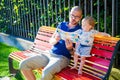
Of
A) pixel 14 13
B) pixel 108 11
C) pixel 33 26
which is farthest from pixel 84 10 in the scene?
pixel 14 13

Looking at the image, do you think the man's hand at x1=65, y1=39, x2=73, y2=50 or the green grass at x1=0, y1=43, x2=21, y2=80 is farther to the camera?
the green grass at x1=0, y1=43, x2=21, y2=80

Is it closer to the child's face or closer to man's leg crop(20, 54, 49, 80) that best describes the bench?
the child's face

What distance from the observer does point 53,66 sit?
15.5ft

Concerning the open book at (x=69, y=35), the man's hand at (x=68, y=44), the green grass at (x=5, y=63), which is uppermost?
the open book at (x=69, y=35)

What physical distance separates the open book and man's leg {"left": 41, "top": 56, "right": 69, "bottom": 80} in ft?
1.11

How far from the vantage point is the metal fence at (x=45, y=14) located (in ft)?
17.9

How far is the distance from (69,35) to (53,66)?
587mm

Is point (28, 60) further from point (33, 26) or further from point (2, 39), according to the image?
point (2, 39)

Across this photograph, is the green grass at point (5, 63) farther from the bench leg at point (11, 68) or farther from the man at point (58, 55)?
the man at point (58, 55)

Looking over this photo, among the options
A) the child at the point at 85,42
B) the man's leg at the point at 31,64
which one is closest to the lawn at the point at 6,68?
the child at the point at 85,42

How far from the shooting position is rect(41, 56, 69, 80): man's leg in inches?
184

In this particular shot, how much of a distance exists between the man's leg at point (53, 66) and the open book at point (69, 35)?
0.34 meters

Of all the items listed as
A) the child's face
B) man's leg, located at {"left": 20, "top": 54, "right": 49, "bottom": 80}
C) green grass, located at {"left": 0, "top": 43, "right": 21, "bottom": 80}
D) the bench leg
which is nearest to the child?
the child's face

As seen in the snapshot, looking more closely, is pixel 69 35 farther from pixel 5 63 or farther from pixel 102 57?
pixel 5 63
